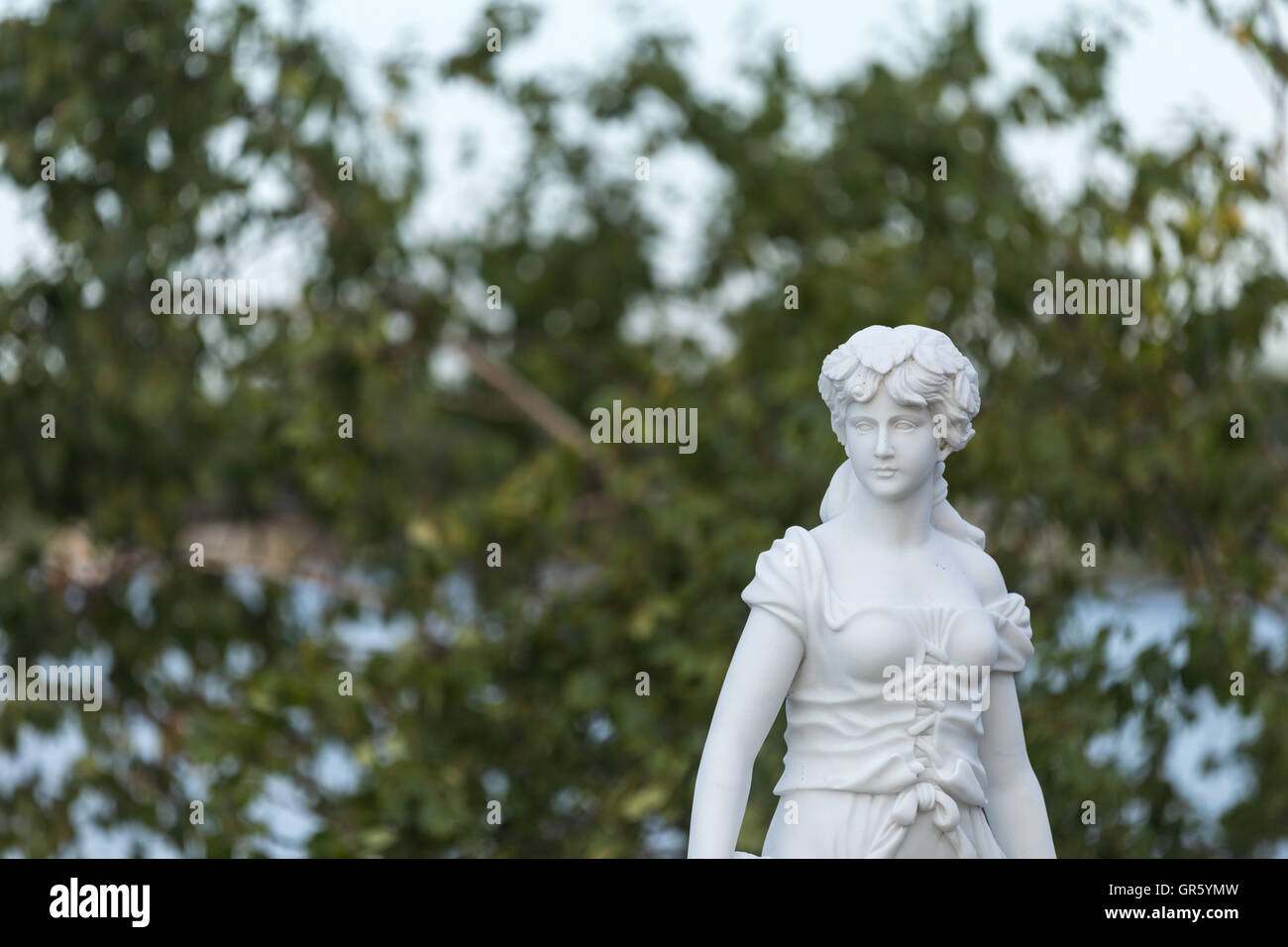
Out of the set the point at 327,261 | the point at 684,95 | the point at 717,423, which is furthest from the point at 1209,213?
the point at 327,261

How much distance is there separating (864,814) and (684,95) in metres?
6.29

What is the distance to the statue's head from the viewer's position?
3.38 m

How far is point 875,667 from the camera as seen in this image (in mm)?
3361

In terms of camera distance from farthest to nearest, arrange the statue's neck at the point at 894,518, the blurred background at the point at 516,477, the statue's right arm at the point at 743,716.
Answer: the blurred background at the point at 516,477 → the statue's neck at the point at 894,518 → the statue's right arm at the point at 743,716

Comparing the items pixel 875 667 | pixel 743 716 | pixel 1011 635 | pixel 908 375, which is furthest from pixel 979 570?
pixel 743 716

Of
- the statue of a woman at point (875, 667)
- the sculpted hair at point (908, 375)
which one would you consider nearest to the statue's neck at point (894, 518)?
the statue of a woman at point (875, 667)

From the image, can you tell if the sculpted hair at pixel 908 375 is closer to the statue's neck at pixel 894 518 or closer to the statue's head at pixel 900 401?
the statue's head at pixel 900 401

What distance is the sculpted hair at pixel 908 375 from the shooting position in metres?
3.37

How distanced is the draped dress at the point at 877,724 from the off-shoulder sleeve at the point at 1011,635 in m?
0.06

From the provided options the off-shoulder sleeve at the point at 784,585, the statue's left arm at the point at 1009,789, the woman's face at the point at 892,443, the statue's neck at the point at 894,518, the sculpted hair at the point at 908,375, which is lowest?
the statue's left arm at the point at 1009,789

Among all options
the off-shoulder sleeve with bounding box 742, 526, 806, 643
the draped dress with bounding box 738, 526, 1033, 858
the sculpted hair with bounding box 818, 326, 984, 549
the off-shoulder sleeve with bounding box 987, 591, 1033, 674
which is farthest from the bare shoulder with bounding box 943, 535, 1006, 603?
the off-shoulder sleeve with bounding box 742, 526, 806, 643

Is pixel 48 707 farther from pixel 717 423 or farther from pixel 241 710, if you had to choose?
pixel 717 423

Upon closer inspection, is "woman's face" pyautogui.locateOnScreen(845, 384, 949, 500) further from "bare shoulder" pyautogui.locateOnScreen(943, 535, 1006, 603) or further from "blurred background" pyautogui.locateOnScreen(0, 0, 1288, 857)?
"blurred background" pyautogui.locateOnScreen(0, 0, 1288, 857)

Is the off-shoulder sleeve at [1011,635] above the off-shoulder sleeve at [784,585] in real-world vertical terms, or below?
below
